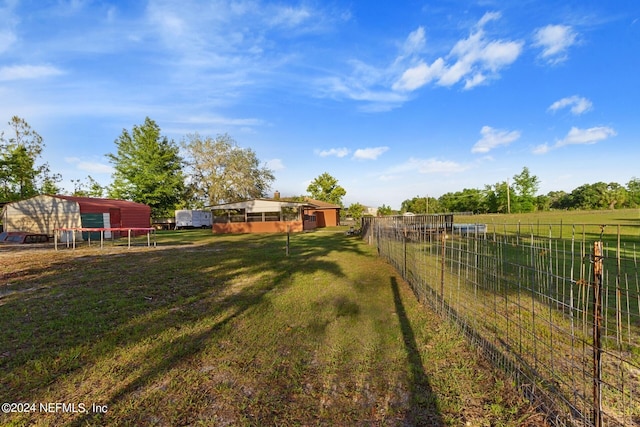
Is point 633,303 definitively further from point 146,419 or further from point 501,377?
point 146,419

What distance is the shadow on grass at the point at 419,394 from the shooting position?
7.25ft

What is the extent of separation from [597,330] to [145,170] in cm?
3570

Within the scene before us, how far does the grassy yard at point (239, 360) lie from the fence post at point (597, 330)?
0.45 m

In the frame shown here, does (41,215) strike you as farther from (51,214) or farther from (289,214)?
(289,214)

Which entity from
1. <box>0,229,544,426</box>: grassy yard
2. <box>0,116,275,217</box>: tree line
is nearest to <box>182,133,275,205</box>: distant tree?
<box>0,116,275,217</box>: tree line

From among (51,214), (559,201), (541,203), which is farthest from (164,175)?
(559,201)

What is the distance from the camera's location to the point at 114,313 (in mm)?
4371

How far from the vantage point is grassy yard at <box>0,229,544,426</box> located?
2.29 meters

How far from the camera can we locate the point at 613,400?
240 cm

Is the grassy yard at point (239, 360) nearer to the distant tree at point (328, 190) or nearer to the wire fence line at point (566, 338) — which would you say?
the wire fence line at point (566, 338)

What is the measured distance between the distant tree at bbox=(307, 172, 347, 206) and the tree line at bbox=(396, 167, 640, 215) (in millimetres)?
11257

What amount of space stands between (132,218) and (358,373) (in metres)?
23.7

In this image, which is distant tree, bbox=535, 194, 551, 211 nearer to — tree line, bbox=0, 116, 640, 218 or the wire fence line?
tree line, bbox=0, 116, 640, 218

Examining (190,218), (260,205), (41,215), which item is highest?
(260,205)
